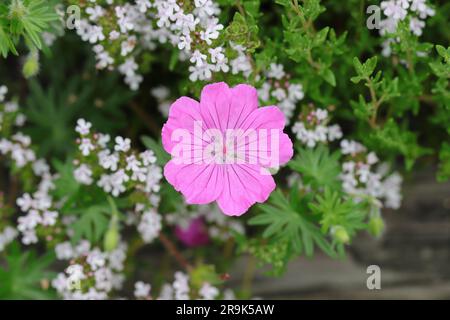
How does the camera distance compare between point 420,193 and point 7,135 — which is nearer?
point 7,135

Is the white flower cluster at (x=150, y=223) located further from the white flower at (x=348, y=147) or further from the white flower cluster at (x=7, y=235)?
the white flower at (x=348, y=147)

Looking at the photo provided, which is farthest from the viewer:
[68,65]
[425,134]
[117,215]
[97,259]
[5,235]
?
[68,65]

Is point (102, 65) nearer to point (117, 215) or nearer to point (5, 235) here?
point (117, 215)

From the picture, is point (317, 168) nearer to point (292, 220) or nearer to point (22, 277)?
point (292, 220)

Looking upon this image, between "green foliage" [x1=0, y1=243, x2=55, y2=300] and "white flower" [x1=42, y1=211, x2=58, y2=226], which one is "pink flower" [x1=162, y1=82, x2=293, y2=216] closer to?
"white flower" [x1=42, y1=211, x2=58, y2=226]

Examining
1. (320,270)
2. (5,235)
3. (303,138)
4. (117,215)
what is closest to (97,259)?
(117,215)
